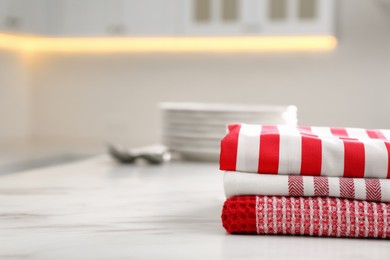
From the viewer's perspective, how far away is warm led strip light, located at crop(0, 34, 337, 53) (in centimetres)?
295

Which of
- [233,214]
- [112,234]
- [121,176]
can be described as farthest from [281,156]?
[121,176]

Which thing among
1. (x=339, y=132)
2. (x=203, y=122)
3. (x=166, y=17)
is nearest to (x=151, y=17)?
(x=166, y=17)

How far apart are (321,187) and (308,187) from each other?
18 mm

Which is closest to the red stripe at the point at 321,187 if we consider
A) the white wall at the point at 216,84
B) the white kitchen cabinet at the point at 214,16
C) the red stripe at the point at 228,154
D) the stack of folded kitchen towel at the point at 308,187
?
the stack of folded kitchen towel at the point at 308,187

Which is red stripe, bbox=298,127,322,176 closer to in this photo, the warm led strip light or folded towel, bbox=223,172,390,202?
folded towel, bbox=223,172,390,202

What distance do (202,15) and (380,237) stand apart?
2.11 metres

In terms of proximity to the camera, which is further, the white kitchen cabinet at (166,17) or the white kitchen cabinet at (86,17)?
the white kitchen cabinet at (86,17)

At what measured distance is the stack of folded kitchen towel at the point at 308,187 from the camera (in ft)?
2.83

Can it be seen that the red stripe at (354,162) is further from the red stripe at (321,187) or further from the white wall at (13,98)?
the white wall at (13,98)

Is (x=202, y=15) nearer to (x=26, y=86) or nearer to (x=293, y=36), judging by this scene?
(x=293, y=36)

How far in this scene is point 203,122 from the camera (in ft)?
5.95

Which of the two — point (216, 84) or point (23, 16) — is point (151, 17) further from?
point (23, 16)

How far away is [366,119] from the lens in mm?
2941

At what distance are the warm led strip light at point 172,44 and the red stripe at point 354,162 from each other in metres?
2.03
